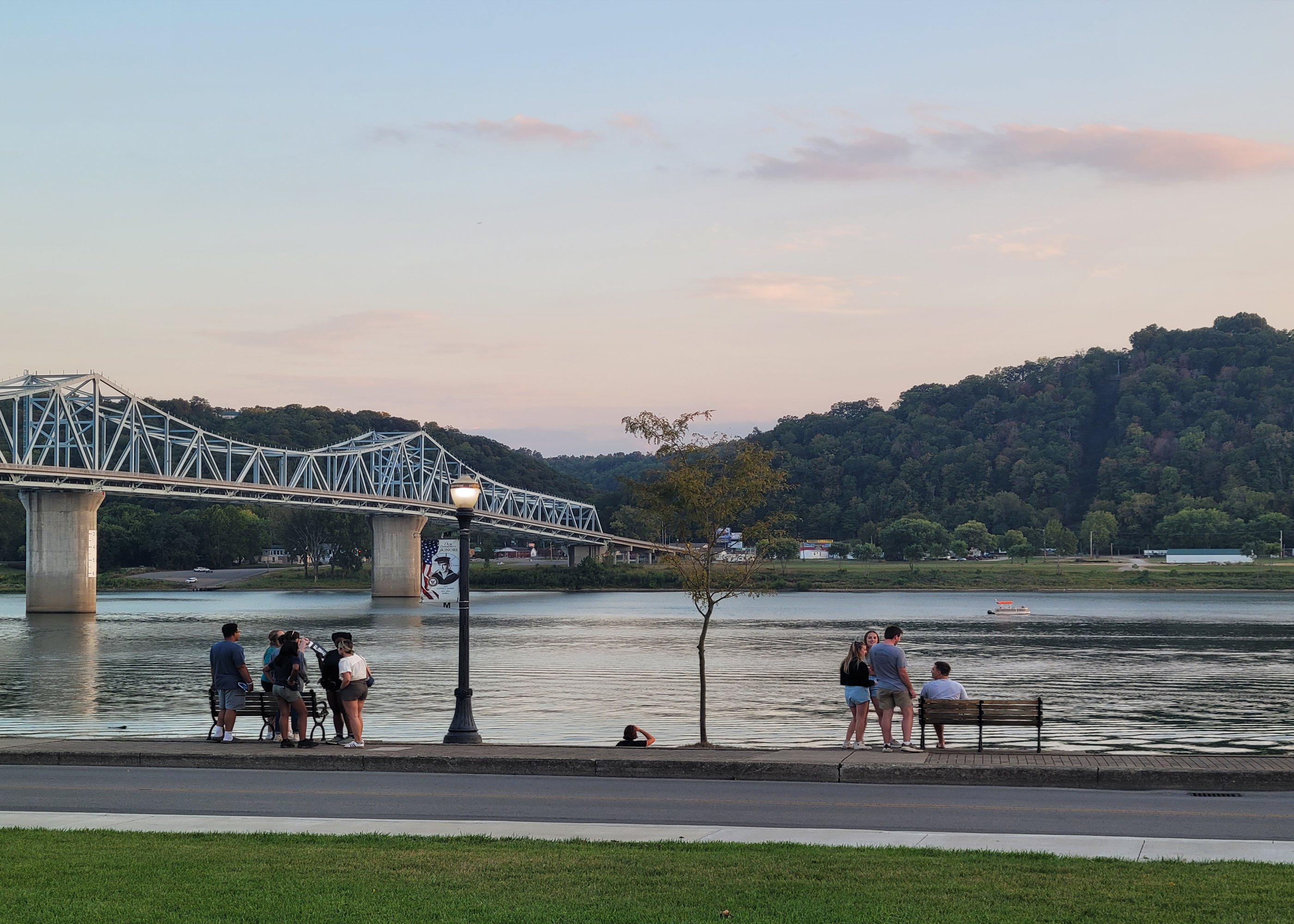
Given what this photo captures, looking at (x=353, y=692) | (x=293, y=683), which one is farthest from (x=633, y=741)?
(x=293, y=683)

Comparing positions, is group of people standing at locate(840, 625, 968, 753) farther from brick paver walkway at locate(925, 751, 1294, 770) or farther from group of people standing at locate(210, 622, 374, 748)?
Result: group of people standing at locate(210, 622, 374, 748)

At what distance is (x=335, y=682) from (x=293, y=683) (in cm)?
76

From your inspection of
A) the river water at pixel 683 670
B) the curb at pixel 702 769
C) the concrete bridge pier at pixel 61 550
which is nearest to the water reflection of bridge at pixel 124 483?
the concrete bridge pier at pixel 61 550

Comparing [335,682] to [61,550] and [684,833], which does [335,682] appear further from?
[61,550]

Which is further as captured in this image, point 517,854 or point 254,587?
point 254,587

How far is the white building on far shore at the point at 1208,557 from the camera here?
187875 mm

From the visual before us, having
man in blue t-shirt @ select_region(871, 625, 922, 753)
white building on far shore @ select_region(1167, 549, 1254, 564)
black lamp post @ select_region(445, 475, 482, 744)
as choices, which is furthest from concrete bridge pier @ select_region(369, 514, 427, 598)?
man in blue t-shirt @ select_region(871, 625, 922, 753)

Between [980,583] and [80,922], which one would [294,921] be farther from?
[980,583]

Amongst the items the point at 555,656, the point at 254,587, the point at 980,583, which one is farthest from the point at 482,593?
the point at 555,656

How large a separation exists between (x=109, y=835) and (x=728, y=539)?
66.6 ft

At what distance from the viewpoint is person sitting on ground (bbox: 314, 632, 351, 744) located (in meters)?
21.5

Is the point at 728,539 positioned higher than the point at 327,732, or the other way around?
the point at 728,539

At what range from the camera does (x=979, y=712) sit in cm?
2041

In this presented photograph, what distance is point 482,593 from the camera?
173 metres
